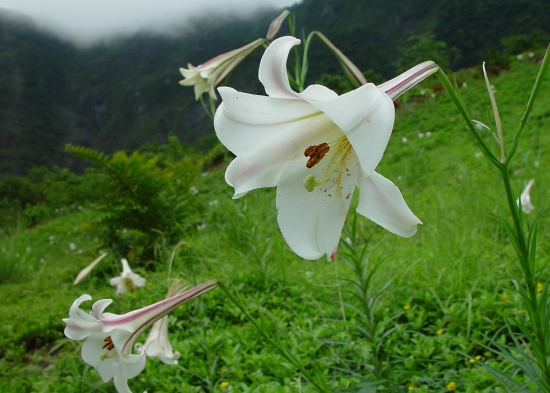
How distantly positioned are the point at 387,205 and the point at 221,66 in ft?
3.54

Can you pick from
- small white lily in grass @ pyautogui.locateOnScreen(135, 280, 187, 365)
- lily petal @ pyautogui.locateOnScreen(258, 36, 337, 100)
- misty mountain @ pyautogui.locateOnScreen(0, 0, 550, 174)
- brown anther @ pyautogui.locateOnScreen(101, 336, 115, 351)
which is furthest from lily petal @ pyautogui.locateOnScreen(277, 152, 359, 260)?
misty mountain @ pyautogui.locateOnScreen(0, 0, 550, 174)

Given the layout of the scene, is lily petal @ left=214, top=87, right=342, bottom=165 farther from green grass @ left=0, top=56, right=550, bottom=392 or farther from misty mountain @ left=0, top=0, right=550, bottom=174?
misty mountain @ left=0, top=0, right=550, bottom=174

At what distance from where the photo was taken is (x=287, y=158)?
62cm

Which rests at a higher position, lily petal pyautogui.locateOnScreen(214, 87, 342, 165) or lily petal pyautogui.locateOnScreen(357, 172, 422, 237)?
lily petal pyautogui.locateOnScreen(214, 87, 342, 165)

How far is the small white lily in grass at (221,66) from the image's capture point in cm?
131

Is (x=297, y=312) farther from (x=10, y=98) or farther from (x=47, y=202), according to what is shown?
(x=10, y=98)

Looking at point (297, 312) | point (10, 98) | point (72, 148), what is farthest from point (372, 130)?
point (10, 98)

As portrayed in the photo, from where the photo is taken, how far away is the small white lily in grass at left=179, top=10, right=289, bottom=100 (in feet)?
4.30

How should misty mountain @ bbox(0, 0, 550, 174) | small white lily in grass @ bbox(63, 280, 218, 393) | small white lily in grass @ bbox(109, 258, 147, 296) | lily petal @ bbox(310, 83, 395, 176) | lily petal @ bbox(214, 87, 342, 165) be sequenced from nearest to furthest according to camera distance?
1. lily petal @ bbox(310, 83, 395, 176)
2. lily petal @ bbox(214, 87, 342, 165)
3. small white lily in grass @ bbox(63, 280, 218, 393)
4. small white lily in grass @ bbox(109, 258, 147, 296)
5. misty mountain @ bbox(0, 0, 550, 174)

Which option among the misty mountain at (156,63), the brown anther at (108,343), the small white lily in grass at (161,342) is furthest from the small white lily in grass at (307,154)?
the misty mountain at (156,63)

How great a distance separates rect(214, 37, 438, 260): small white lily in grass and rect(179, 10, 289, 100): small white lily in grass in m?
0.76

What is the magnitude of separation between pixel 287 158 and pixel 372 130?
220 millimetres

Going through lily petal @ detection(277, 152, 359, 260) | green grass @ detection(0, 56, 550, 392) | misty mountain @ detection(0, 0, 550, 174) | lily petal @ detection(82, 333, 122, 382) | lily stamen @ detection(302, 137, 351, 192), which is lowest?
misty mountain @ detection(0, 0, 550, 174)

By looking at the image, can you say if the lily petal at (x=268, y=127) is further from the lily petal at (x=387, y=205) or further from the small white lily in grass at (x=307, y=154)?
the lily petal at (x=387, y=205)
